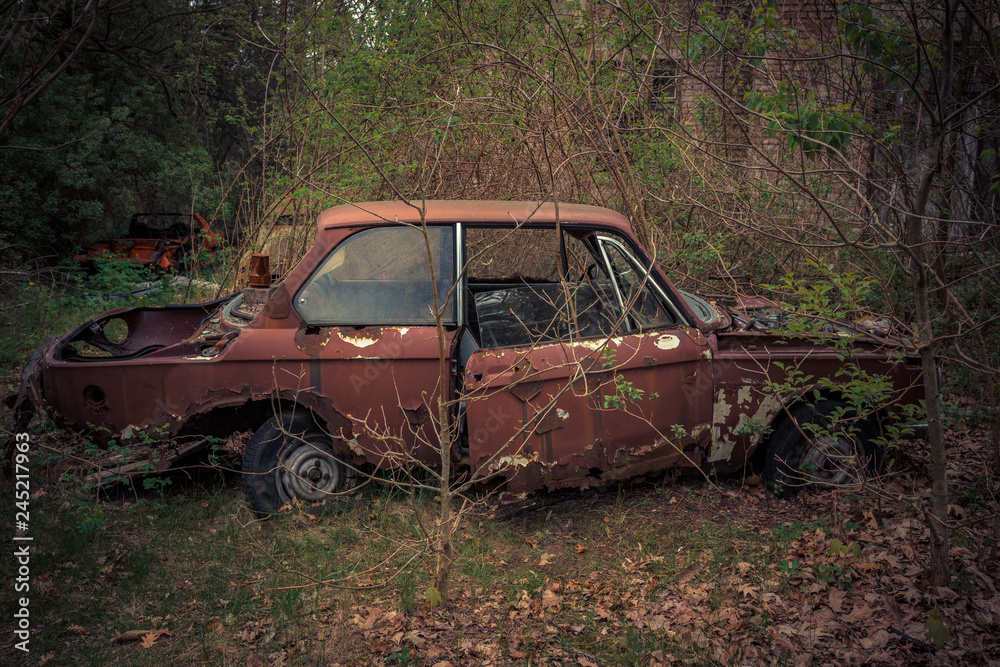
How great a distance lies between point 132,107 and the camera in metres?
14.8

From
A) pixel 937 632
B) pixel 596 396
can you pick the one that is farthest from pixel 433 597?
pixel 937 632

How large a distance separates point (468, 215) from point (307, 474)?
1895mm

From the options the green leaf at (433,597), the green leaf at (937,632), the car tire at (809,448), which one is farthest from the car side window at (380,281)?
the green leaf at (937,632)

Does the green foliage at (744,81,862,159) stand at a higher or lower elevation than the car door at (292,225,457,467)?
higher

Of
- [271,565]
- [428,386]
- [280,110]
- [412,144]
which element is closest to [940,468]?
[428,386]

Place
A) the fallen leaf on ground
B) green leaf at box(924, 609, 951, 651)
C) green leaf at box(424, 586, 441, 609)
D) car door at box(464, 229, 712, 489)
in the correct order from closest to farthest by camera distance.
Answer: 1. green leaf at box(924, 609, 951, 651)
2. the fallen leaf on ground
3. green leaf at box(424, 586, 441, 609)
4. car door at box(464, 229, 712, 489)

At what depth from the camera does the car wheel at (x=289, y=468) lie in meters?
4.10

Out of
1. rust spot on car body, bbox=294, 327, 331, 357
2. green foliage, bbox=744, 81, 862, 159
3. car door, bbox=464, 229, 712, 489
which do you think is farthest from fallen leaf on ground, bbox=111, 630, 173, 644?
green foliage, bbox=744, 81, 862, 159

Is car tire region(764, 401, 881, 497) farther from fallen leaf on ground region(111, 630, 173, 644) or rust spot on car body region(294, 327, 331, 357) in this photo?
fallen leaf on ground region(111, 630, 173, 644)

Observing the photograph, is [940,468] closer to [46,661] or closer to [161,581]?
[161,581]

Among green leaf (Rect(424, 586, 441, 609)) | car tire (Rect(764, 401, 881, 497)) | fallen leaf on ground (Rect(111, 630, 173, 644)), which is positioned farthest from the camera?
car tire (Rect(764, 401, 881, 497))

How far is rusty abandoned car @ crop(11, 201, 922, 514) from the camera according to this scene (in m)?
3.92

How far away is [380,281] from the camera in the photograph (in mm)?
4145

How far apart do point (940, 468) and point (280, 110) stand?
7999 millimetres
